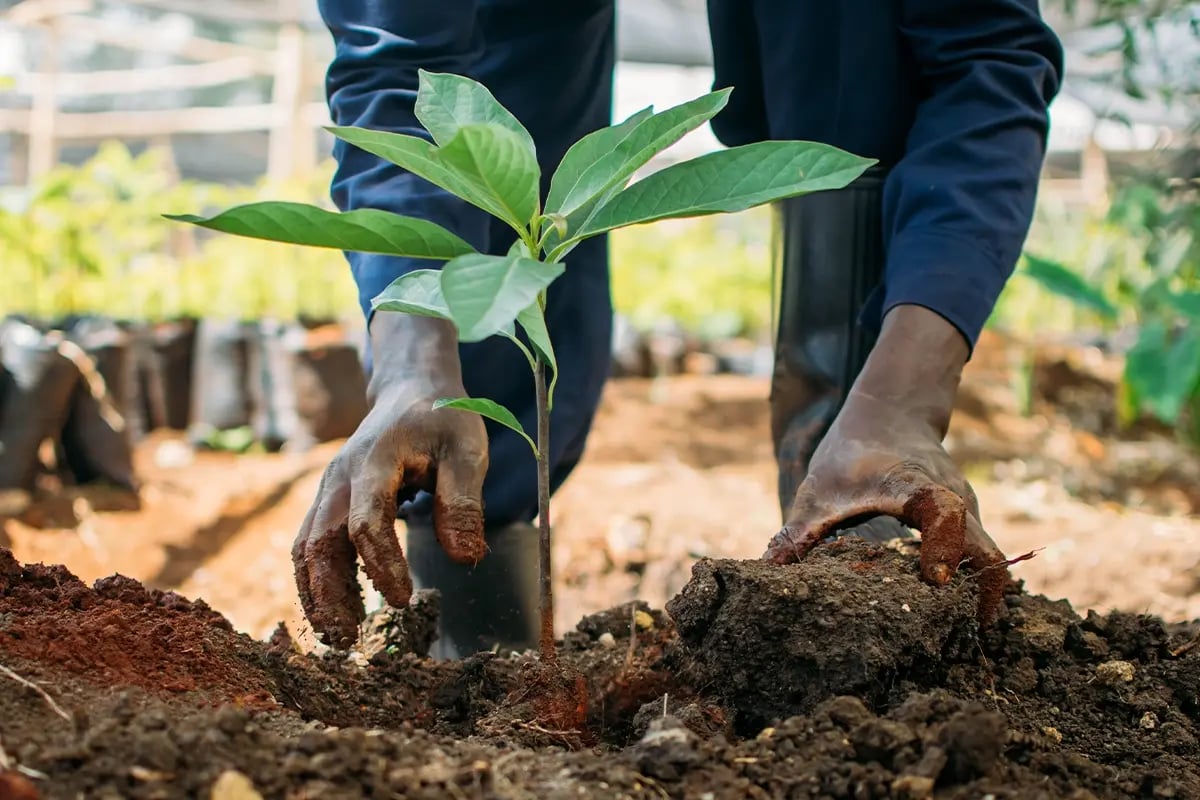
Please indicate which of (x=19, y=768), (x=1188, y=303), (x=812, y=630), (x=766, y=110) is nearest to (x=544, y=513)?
(x=812, y=630)

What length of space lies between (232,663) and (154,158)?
218 inches

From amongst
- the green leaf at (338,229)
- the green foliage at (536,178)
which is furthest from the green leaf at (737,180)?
the green leaf at (338,229)

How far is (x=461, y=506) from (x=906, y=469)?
1.66 feet

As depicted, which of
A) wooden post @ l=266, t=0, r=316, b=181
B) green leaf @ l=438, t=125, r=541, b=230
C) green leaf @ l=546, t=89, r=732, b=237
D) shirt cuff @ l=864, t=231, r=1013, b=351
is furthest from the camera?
wooden post @ l=266, t=0, r=316, b=181

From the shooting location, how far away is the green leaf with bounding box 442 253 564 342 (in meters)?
0.76

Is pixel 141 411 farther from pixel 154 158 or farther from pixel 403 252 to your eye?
pixel 403 252

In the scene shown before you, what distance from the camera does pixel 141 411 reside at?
17.1ft

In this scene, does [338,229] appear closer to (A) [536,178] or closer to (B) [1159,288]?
(A) [536,178]

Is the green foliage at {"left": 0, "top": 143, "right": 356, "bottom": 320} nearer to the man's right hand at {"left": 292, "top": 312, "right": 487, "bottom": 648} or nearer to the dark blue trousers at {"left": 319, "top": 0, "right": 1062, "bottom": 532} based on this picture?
the dark blue trousers at {"left": 319, "top": 0, "right": 1062, "bottom": 532}

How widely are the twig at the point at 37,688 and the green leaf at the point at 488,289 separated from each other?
478 millimetres

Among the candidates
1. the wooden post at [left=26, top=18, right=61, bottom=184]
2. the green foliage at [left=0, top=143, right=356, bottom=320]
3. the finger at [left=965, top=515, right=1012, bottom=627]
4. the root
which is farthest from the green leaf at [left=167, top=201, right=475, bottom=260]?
the wooden post at [left=26, top=18, right=61, bottom=184]

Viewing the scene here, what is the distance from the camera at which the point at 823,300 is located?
186cm

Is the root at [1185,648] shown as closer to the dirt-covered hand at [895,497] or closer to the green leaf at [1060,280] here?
the dirt-covered hand at [895,497]

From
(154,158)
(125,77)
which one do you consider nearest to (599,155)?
(154,158)
